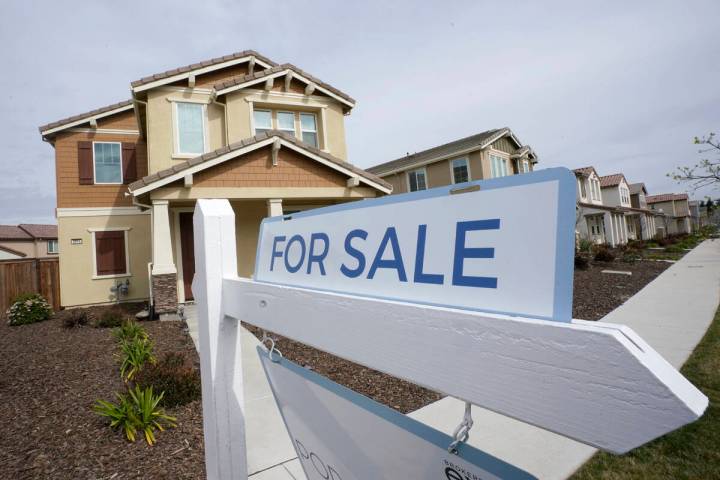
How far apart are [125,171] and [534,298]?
642 inches

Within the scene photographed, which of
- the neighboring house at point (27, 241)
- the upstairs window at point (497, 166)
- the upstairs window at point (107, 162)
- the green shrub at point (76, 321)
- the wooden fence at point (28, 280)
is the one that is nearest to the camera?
the green shrub at point (76, 321)

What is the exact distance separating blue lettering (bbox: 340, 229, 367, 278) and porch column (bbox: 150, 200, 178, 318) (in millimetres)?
9327

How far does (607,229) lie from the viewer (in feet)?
99.5

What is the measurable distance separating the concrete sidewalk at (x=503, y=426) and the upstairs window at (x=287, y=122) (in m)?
7.84

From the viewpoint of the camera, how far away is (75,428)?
384 cm

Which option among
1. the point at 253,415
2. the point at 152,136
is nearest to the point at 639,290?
the point at 253,415

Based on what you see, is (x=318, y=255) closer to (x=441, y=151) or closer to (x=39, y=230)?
(x=441, y=151)

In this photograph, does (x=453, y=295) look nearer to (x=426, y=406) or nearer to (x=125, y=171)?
(x=426, y=406)

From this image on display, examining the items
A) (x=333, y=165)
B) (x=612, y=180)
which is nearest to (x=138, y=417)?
(x=333, y=165)

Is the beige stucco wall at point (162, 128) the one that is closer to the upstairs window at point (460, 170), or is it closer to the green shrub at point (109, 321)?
the green shrub at point (109, 321)

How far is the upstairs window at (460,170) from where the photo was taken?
22391mm

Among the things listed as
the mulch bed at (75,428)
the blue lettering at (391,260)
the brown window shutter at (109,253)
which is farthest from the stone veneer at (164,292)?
the blue lettering at (391,260)

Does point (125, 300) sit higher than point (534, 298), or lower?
lower

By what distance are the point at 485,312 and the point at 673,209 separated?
73.2 metres
